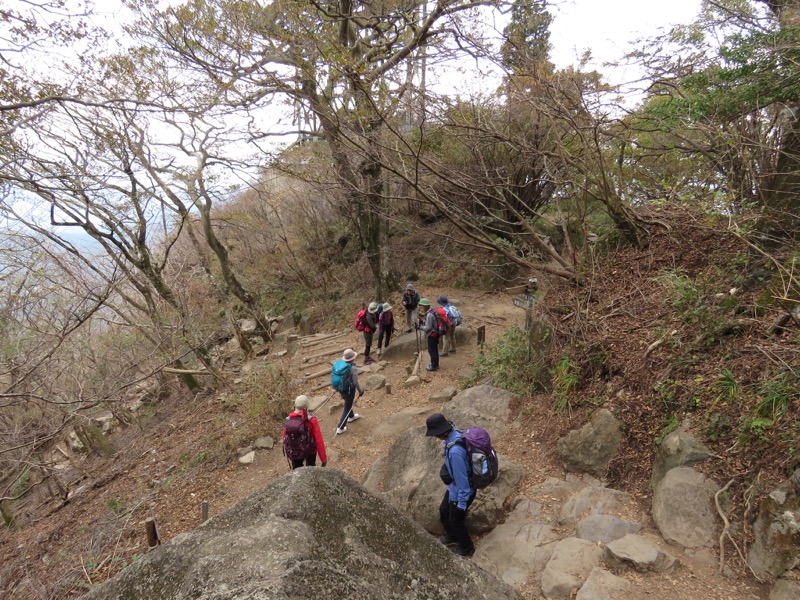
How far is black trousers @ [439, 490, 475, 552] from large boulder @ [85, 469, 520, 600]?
1273 millimetres

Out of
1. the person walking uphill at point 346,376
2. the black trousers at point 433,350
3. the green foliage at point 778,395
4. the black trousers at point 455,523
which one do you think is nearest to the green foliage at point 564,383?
the green foliage at point 778,395

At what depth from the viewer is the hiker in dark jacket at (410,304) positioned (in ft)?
36.8

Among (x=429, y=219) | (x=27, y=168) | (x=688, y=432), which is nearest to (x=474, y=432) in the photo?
(x=688, y=432)

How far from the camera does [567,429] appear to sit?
581cm

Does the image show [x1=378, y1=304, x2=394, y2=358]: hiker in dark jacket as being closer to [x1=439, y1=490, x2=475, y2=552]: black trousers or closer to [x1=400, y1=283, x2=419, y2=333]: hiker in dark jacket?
[x1=400, y1=283, x2=419, y2=333]: hiker in dark jacket

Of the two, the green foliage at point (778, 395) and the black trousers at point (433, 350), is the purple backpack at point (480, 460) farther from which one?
the black trousers at point (433, 350)

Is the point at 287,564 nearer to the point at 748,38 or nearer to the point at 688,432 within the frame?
the point at 688,432

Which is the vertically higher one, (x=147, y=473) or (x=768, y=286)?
(x=768, y=286)

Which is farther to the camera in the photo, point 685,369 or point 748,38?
point 748,38

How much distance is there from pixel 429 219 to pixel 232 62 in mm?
10528

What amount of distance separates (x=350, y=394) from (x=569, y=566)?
497 cm

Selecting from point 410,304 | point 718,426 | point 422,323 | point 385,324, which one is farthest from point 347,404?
point 718,426

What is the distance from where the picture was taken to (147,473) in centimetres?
878

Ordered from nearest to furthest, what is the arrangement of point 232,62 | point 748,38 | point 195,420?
1. point 748,38
2. point 232,62
3. point 195,420
